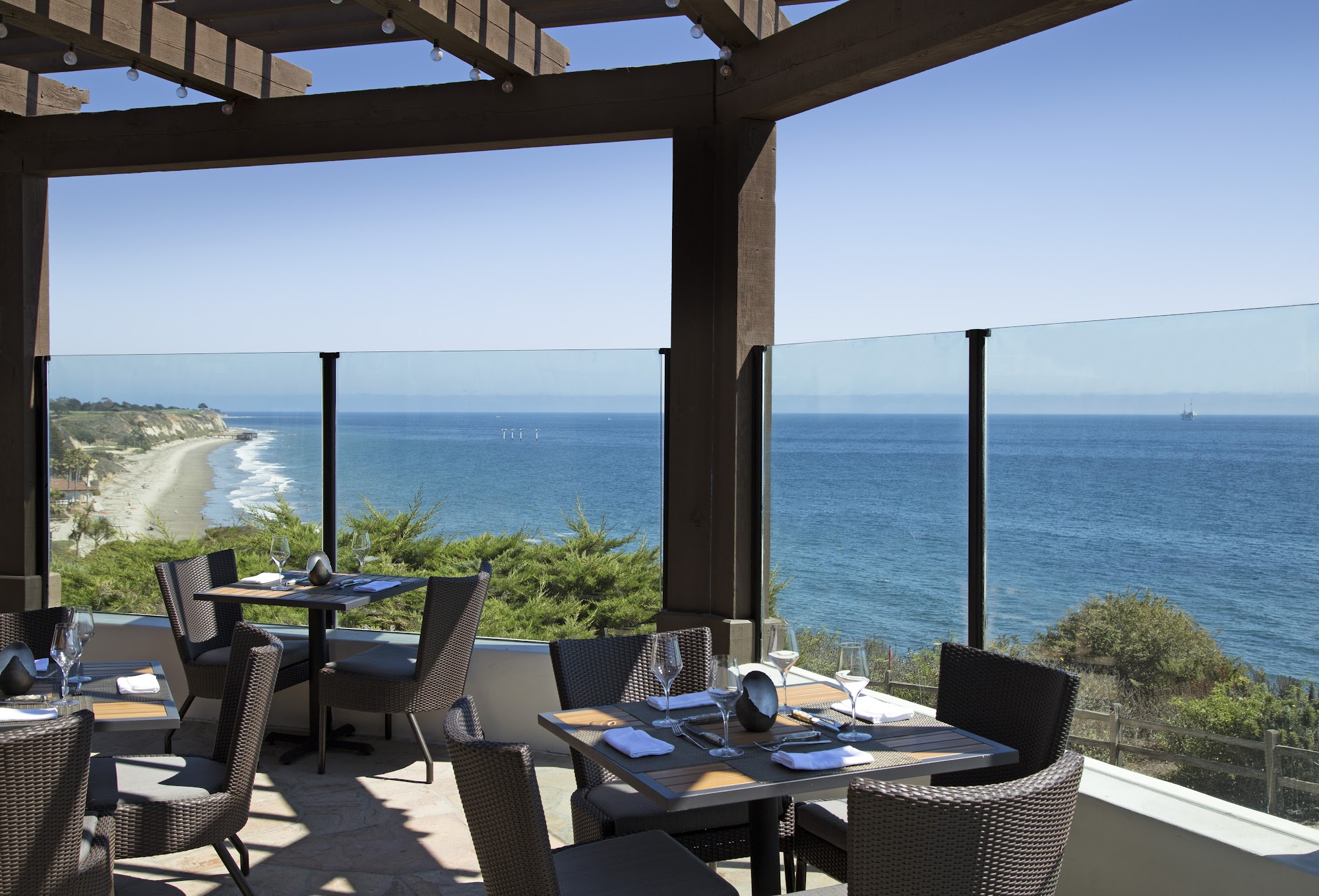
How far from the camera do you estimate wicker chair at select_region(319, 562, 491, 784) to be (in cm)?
454

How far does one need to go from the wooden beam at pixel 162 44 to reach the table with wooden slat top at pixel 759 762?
12.2ft

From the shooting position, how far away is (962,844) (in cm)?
183

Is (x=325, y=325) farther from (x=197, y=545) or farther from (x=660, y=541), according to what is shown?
(x=660, y=541)

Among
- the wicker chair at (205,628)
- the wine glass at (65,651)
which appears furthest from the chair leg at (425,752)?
the wine glass at (65,651)

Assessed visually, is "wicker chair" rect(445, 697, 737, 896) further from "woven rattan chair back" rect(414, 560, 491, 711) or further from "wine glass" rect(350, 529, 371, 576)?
"wine glass" rect(350, 529, 371, 576)

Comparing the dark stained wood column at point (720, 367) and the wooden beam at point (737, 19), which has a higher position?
the wooden beam at point (737, 19)

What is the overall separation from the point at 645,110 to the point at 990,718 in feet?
10.2

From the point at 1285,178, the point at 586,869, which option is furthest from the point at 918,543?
the point at 1285,178

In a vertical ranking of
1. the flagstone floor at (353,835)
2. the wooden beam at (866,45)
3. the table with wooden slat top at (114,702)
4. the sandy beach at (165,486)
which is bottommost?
the flagstone floor at (353,835)

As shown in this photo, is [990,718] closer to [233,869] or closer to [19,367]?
[233,869]

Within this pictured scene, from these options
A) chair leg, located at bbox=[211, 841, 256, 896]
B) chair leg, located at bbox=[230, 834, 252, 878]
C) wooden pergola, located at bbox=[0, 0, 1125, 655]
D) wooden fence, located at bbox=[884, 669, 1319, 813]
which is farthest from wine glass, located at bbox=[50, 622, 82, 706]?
wooden fence, located at bbox=[884, 669, 1319, 813]

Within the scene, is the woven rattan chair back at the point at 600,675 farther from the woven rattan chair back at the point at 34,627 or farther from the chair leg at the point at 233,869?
the woven rattan chair back at the point at 34,627

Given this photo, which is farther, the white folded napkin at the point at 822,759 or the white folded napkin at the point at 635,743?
the white folded napkin at the point at 635,743

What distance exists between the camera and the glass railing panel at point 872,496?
13.2 ft
